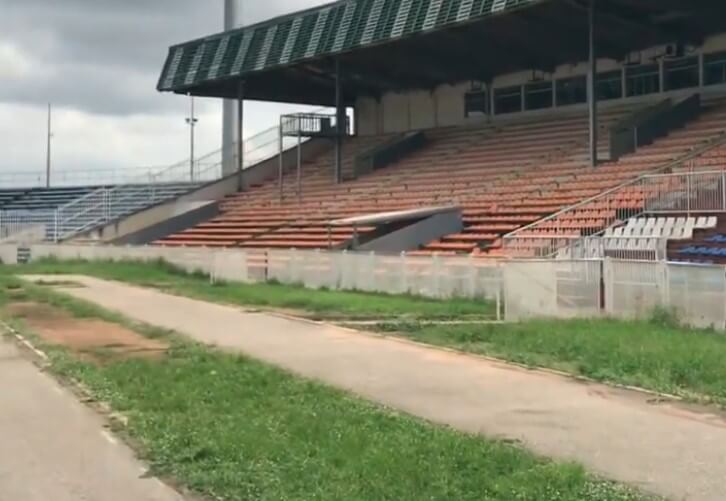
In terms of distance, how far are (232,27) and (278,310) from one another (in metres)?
38.6

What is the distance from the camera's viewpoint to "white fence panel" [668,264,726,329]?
46.7 ft

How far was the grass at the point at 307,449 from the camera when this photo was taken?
20.1ft

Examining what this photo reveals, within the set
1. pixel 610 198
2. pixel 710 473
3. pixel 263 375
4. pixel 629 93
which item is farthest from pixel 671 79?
pixel 710 473

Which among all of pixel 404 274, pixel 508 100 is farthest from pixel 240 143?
pixel 404 274

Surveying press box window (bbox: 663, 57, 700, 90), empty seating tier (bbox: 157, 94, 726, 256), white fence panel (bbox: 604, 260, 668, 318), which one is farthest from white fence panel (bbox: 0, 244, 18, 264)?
white fence panel (bbox: 604, 260, 668, 318)

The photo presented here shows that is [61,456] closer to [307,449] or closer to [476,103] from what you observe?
[307,449]

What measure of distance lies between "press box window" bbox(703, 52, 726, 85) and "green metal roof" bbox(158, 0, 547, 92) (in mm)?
8546

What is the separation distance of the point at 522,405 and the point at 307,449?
9.50 ft

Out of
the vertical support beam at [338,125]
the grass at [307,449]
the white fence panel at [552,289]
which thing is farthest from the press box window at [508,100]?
the grass at [307,449]

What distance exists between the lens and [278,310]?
2089 centimetres

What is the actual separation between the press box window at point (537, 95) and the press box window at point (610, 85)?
2818 mm

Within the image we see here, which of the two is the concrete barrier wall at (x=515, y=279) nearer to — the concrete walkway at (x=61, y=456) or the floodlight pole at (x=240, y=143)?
the concrete walkway at (x=61, y=456)

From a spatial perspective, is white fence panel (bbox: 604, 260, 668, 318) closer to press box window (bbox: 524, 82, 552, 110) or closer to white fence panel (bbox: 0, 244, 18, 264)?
press box window (bbox: 524, 82, 552, 110)

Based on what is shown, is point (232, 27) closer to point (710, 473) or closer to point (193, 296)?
point (193, 296)
